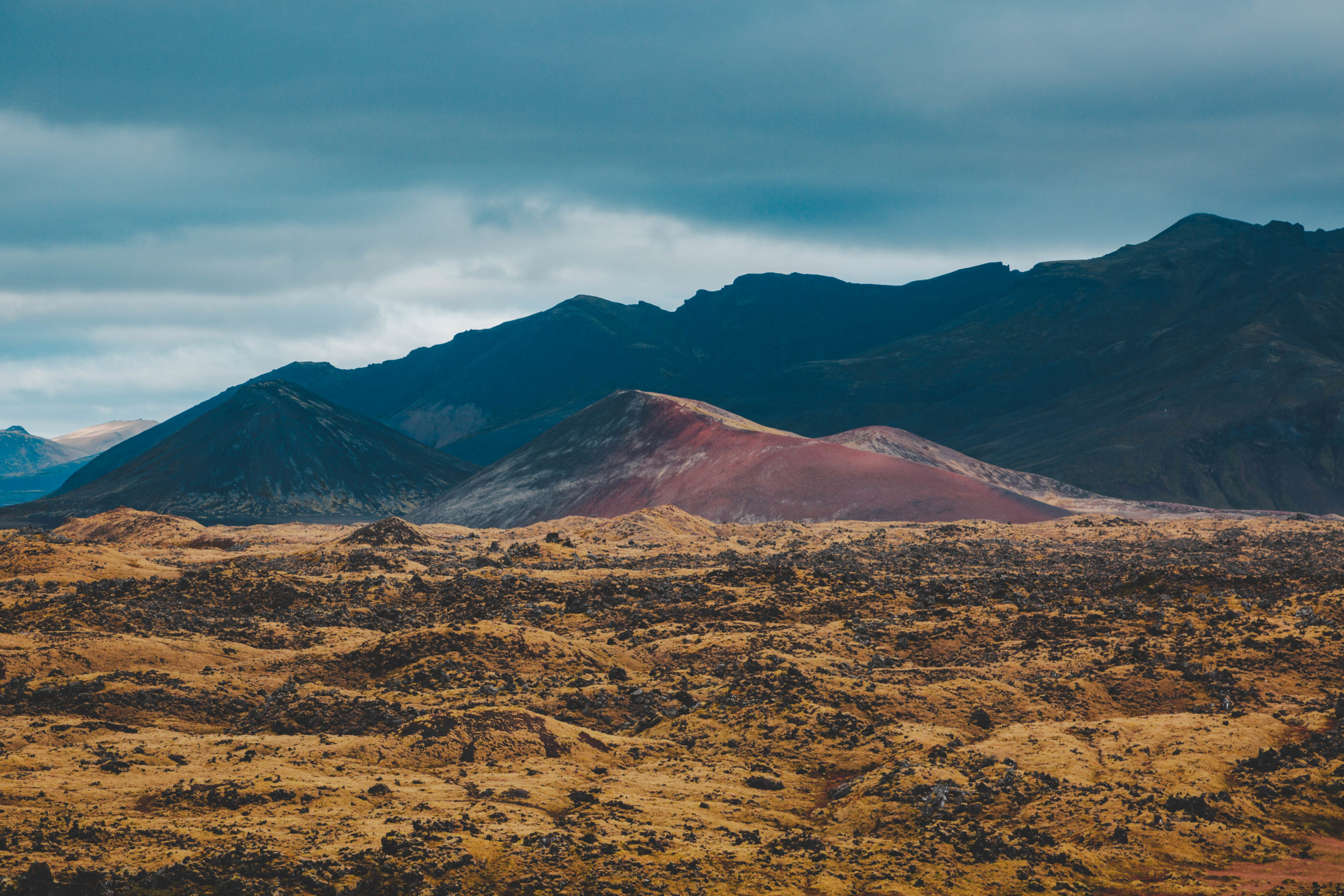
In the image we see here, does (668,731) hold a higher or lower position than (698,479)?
lower

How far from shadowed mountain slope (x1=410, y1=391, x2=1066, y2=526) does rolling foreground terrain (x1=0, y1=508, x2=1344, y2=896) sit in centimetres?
6424

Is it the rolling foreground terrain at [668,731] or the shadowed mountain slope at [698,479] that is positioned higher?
the shadowed mountain slope at [698,479]

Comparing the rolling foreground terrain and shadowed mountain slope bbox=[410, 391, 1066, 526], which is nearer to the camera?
the rolling foreground terrain

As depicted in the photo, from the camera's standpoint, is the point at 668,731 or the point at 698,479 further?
the point at 698,479

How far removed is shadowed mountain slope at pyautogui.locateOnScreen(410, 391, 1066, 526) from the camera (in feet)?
399

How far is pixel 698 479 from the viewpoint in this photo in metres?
140

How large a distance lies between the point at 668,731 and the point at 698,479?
109 metres

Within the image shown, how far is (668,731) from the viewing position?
102 feet

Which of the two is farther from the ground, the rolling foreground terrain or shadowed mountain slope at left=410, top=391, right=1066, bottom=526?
shadowed mountain slope at left=410, top=391, right=1066, bottom=526

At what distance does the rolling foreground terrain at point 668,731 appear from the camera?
20641 mm

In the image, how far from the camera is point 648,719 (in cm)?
3222

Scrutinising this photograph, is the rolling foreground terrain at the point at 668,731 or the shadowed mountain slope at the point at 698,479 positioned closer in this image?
the rolling foreground terrain at the point at 668,731

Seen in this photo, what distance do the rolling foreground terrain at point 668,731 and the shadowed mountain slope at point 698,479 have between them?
6424 cm

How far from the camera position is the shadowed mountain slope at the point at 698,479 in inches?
4786
